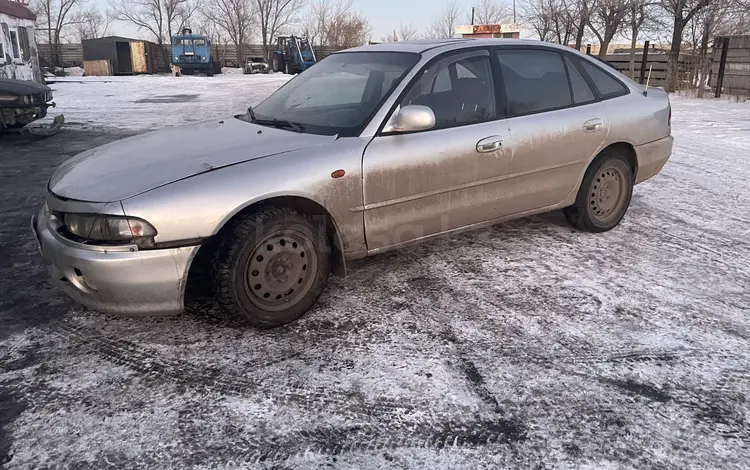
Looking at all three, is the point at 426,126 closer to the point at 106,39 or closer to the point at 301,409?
the point at 301,409

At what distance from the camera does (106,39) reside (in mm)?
38594

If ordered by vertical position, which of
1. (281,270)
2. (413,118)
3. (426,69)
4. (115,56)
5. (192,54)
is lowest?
(281,270)

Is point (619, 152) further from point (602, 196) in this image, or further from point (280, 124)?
point (280, 124)

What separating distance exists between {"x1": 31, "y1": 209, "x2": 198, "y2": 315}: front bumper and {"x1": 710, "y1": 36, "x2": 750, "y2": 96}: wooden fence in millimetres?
18476

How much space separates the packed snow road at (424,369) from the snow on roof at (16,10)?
51.3 ft

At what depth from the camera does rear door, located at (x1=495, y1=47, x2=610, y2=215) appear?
400cm

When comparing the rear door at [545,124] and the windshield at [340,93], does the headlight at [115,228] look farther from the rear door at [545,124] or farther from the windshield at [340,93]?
the rear door at [545,124]

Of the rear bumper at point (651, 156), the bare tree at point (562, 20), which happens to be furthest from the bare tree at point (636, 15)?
the rear bumper at point (651, 156)

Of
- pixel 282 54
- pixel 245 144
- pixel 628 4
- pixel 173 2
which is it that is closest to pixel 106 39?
pixel 282 54

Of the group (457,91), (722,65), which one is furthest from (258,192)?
(722,65)

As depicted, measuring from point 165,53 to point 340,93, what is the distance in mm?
46947

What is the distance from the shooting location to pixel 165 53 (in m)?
45.5

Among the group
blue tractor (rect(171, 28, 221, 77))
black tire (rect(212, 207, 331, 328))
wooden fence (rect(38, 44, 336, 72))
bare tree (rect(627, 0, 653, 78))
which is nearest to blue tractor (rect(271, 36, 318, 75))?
blue tractor (rect(171, 28, 221, 77))

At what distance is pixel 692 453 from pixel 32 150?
9594 millimetres
